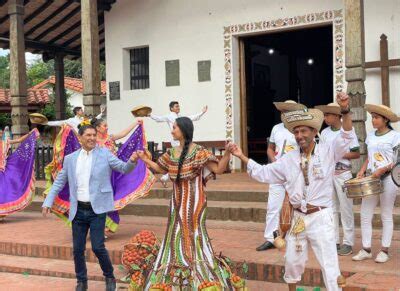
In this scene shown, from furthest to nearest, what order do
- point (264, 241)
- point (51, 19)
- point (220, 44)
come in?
point (51, 19) → point (220, 44) → point (264, 241)

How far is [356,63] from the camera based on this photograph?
885 cm

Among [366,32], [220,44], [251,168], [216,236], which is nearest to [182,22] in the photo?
[220,44]

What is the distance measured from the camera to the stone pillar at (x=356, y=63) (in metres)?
8.80

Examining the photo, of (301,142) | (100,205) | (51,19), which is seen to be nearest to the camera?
(301,142)

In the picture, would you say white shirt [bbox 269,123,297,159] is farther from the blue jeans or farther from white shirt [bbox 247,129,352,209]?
the blue jeans

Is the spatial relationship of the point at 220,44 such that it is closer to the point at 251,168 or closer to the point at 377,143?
the point at 377,143

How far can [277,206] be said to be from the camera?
6.74 metres

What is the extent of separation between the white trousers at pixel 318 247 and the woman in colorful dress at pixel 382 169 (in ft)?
5.41

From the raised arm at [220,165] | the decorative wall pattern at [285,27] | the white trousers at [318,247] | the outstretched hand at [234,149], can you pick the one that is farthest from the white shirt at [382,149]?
the decorative wall pattern at [285,27]

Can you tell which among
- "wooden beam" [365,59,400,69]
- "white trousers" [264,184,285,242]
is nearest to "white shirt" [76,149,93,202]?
"white trousers" [264,184,285,242]

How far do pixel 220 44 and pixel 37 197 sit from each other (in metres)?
5.04

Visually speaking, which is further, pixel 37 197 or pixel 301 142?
pixel 37 197

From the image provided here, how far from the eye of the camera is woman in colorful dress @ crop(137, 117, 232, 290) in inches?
196

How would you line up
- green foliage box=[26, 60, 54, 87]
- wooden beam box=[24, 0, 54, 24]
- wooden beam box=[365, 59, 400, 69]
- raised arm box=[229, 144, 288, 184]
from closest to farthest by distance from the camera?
raised arm box=[229, 144, 288, 184], wooden beam box=[365, 59, 400, 69], wooden beam box=[24, 0, 54, 24], green foliage box=[26, 60, 54, 87]
